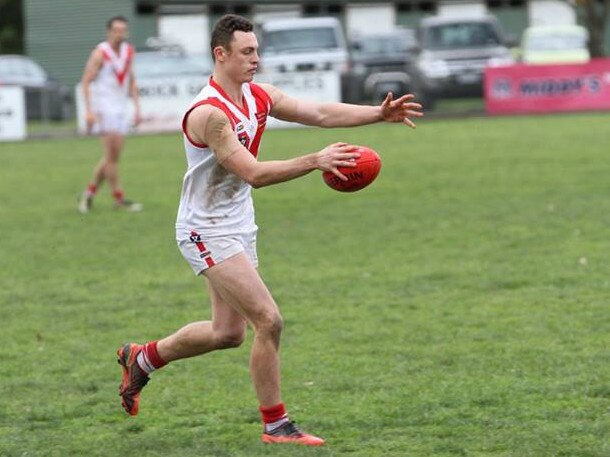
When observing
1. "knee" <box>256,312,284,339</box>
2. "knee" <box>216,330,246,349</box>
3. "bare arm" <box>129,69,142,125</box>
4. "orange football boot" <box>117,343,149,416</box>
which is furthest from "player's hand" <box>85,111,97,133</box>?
"knee" <box>256,312,284,339</box>

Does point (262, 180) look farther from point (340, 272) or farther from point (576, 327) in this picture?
point (340, 272)

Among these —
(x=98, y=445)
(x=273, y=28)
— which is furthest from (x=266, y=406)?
(x=273, y=28)

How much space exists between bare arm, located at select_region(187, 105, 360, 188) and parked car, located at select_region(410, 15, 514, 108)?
2728 cm

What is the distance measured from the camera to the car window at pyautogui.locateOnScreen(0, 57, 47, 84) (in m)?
38.7

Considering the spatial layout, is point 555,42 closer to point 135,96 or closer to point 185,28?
point 185,28

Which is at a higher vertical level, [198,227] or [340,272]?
[198,227]

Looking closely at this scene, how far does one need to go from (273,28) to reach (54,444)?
93.0ft

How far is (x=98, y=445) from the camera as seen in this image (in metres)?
6.73

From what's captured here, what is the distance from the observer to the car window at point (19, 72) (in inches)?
1522

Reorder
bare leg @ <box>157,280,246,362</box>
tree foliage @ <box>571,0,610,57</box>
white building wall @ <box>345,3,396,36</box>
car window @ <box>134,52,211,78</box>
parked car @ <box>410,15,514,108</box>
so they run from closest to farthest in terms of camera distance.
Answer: bare leg @ <box>157,280,246,362</box>
parked car @ <box>410,15,514,108</box>
car window @ <box>134,52,211,78</box>
tree foliage @ <box>571,0,610,57</box>
white building wall @ <box>345,3,396,36</box>

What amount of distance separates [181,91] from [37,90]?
6071 mm

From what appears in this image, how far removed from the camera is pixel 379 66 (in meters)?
34.0

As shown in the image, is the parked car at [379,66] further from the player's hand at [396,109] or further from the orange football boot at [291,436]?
the orange football boot at [291,436]

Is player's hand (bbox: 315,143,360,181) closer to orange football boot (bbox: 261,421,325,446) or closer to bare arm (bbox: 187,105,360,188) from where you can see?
bare arm (bbox: 187,105,360,188)
